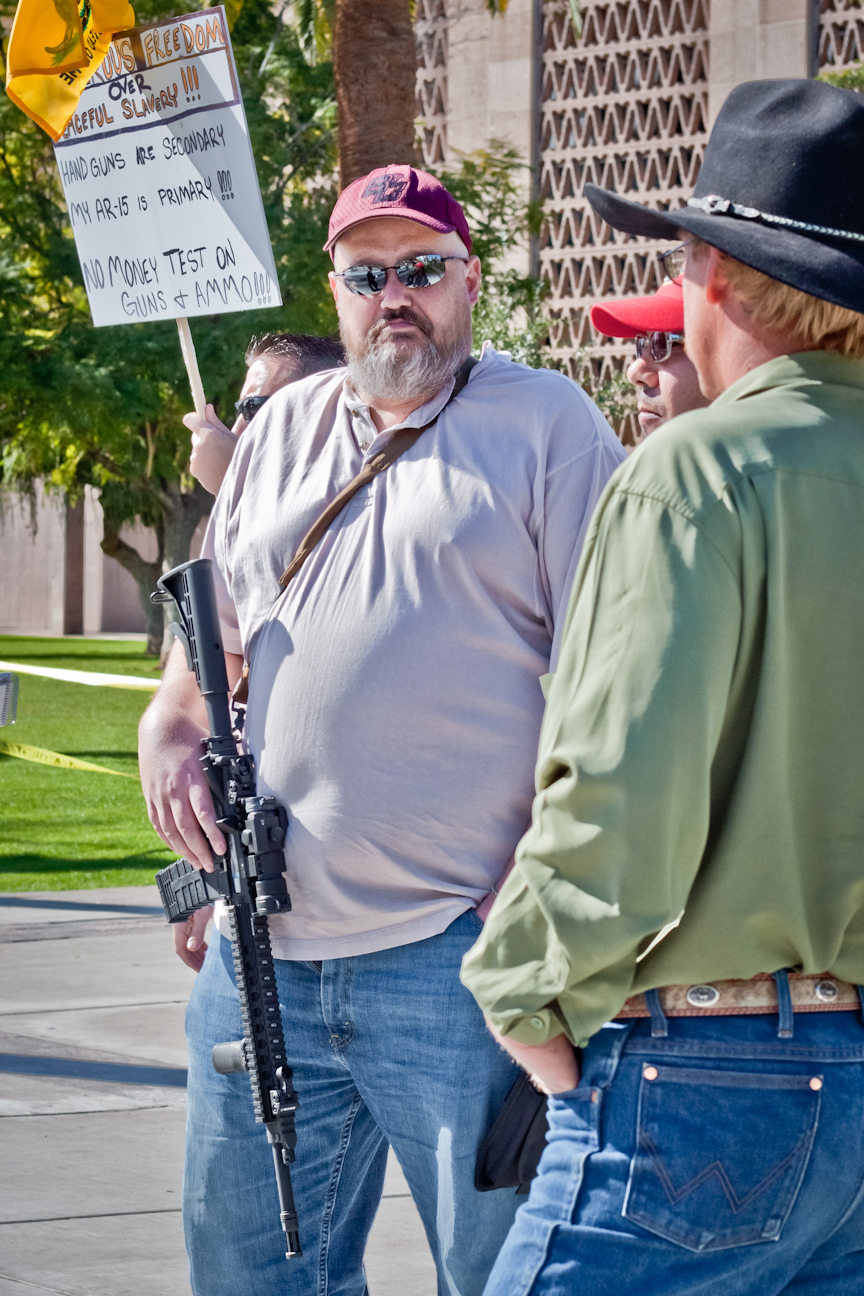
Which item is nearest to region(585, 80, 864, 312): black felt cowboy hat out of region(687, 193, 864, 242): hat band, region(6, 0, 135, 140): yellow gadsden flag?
region(687, 193, 864, 242): hat band

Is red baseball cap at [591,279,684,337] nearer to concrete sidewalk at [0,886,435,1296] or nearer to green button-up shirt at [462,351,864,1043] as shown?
green button-up shirt at [462,351,864,1043]

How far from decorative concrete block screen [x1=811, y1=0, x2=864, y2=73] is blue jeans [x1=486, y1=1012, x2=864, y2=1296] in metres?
38.9

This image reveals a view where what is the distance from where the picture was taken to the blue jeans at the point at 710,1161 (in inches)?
69.2

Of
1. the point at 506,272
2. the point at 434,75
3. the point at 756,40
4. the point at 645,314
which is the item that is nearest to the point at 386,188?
the point at 645,314

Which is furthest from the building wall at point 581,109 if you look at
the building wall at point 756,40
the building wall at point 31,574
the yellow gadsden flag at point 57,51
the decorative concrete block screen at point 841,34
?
the yellow gadsden flag at point 57,51

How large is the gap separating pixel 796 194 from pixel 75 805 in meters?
13.6

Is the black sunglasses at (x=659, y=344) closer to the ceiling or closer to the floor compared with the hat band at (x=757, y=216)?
closer to the floor

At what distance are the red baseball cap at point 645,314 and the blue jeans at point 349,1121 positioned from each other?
1584 mm

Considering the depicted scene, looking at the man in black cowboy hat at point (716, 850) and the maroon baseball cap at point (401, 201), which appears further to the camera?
the maroon baseball cap at point (401, 201)

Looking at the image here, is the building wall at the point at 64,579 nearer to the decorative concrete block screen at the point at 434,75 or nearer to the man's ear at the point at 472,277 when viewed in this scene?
the decorative concrete block screen at the point at 434,75

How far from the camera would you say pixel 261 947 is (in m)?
2.75

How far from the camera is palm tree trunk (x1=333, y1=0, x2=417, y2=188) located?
1121 cm

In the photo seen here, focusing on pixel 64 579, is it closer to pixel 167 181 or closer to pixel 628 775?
pixel 167 181

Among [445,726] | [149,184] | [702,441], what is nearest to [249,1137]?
[445,726]
